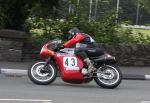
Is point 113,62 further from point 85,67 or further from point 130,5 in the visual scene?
point 130,5

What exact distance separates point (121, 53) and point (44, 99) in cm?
748

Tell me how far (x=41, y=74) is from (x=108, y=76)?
158 centimetres

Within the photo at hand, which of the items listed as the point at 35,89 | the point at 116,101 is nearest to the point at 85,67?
the point at 35,89

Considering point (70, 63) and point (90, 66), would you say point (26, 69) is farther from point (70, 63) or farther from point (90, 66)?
point (90, 66)

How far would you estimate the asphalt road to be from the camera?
10.6 m

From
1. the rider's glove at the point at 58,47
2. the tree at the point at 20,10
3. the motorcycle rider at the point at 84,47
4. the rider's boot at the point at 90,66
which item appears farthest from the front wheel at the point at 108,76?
the tree at the point at 20,10

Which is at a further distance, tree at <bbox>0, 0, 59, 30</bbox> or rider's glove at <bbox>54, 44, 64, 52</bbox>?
tree at <bbox>0, 0, 59, 30</bbox>

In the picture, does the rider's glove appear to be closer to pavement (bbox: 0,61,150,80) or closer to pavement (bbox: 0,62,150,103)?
pavement (bbox: 0,62,150,103)

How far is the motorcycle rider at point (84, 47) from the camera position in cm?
1279

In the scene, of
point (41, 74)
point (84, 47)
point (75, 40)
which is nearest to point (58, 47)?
point (75, 40)

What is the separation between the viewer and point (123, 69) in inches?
667

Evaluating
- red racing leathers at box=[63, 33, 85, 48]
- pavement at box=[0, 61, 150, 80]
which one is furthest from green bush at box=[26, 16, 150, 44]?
red racing leathers at box=[63, 33, 85, 48]

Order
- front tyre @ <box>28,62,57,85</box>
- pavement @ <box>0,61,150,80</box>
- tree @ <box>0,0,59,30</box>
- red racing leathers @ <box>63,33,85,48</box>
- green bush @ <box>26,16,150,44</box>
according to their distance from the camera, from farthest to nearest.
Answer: green bush @ <box>26,16,150,44</box>, tree @ <box>0,0,59,30</box>, pavement @ <box>0,61,150,80</box>, front tyre @ <box>28,62,57,85</box>, red racing leathers @ <box>63,33,85,48</box>

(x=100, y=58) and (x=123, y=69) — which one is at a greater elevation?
(x=100, y=58)
